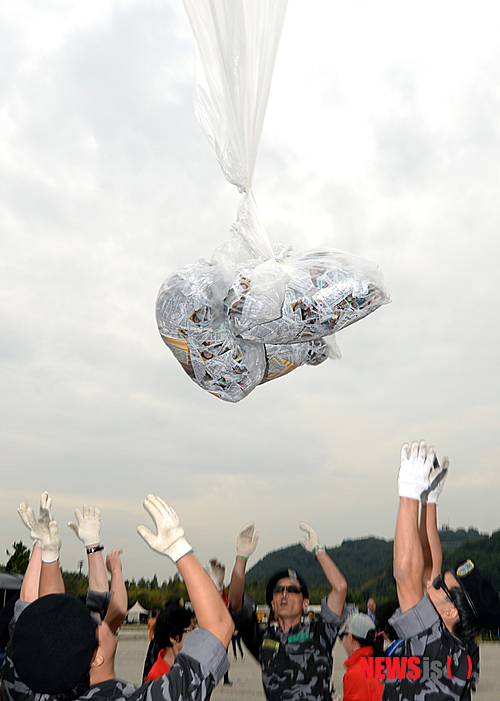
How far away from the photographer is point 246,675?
8.89 meters

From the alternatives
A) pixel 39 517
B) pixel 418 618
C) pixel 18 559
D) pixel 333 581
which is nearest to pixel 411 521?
pixel 418 618

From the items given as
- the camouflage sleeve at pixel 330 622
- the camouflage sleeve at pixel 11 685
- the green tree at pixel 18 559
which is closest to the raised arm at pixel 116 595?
the camouflage sleeve at pixel 11 685

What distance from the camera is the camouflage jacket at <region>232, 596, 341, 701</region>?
267 cm

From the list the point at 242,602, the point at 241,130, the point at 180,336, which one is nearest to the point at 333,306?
the point at 180,336

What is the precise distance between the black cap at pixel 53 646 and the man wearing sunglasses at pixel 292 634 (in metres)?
1.57

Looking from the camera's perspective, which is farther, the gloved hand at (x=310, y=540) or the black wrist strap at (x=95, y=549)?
the gloved hand at (x=310, y=540)

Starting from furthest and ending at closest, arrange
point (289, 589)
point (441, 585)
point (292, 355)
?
point (289, 589) → point (292, 355) → point (441, 585)

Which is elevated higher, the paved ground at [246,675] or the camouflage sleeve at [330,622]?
the camouflage sleeve at [330,622]

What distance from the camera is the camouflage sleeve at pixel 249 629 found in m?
2.99

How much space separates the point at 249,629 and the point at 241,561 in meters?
0.52

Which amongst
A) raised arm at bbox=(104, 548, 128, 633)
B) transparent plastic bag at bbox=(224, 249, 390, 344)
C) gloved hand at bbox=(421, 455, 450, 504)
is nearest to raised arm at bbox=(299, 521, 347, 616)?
gloved hand at bbox=(421, 455, 450, 504)

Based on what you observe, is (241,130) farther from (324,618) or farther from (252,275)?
(324,618)

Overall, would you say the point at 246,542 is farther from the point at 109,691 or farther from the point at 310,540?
the point at 109,691

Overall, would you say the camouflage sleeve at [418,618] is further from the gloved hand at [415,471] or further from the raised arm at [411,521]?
the gloved hand at [415,471]
